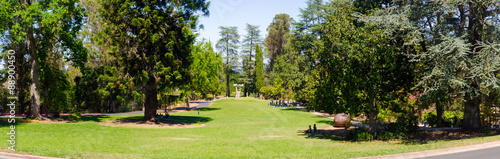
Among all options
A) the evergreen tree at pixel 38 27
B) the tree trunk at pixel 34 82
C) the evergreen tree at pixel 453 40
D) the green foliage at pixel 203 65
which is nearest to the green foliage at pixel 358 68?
the evergreen tree at pixel 453 40

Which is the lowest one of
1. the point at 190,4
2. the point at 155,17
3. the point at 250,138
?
the point at 250,138

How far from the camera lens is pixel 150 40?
88.0ft

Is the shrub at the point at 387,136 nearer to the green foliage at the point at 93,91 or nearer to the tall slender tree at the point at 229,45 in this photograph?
the green foliage at the point at 93,91

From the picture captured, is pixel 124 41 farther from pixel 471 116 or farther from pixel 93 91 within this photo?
pixel 471 116

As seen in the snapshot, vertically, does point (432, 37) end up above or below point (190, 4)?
below

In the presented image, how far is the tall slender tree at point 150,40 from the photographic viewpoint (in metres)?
26.5

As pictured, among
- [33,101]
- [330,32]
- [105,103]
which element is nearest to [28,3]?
[33,101]

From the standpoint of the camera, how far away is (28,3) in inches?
1007

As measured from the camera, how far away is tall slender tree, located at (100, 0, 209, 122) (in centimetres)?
2645

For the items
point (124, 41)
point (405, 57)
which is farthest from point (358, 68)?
point (124, 41)

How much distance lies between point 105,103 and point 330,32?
34560mm

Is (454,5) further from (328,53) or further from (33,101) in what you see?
(33,101)

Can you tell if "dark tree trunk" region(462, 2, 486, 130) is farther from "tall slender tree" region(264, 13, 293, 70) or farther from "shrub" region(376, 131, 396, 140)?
"tall slender tree" region(264, 13, 293, 70)

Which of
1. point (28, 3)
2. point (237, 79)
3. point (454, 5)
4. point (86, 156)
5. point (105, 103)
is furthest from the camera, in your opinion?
point (237, 79)
